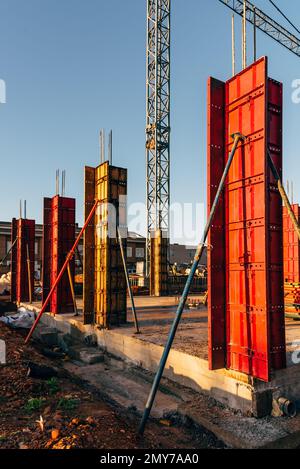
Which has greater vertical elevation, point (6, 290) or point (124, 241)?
point (124, 241)

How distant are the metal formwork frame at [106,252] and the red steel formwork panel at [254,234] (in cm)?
545

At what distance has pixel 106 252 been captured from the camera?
1124 centimetres

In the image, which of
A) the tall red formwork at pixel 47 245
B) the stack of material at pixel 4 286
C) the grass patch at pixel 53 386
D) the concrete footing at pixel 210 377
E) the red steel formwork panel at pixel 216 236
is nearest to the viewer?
the concrete footing at pixel 210 377

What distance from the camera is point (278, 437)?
15.8ft

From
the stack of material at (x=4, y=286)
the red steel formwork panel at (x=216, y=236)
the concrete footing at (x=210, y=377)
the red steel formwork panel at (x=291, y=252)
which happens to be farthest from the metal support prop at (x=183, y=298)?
the stack of material at (x=4, y=286)

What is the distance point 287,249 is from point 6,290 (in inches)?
813

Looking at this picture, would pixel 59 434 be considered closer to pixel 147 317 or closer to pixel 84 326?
pixel 84 326

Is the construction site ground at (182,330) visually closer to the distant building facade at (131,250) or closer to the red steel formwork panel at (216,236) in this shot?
the red steel formwork panel at (216,236)

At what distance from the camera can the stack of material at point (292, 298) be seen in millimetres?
13230

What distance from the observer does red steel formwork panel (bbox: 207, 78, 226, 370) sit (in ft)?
21.1

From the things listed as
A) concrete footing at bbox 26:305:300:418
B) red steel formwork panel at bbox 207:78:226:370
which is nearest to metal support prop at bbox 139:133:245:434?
red steel formwork panel at bbox 207:78:226:370

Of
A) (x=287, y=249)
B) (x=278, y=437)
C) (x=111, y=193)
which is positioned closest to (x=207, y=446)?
(x=278, y=437)

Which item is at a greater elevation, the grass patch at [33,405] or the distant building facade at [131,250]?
the distant building facade at [131,250]
